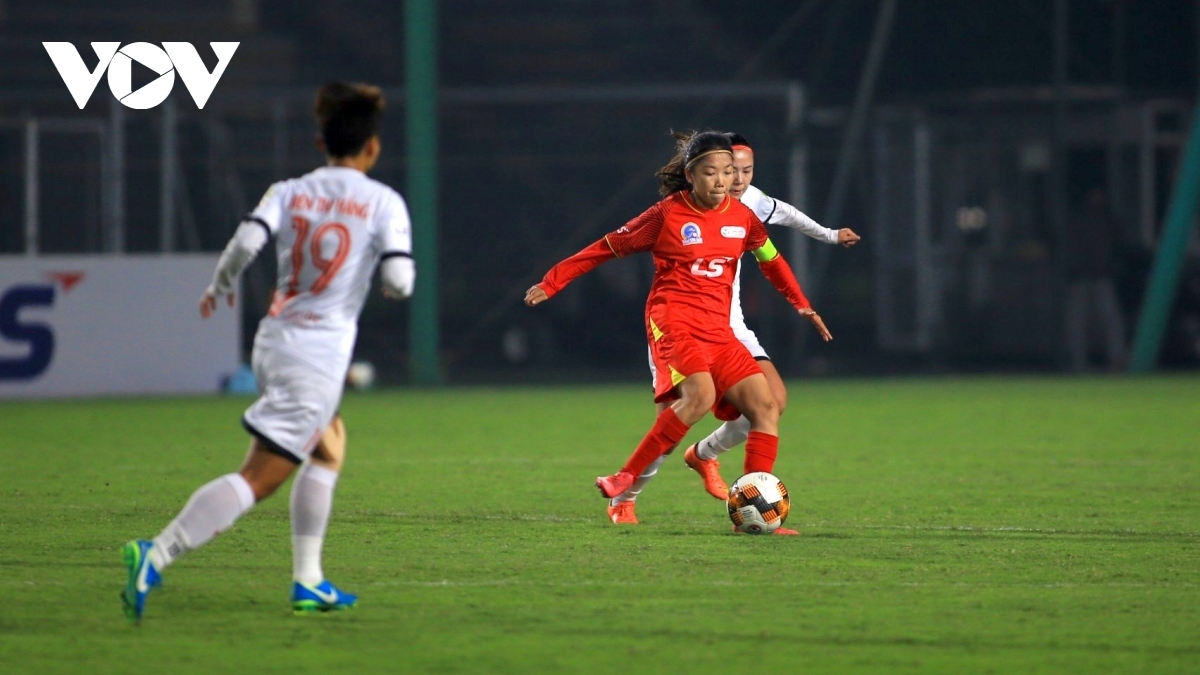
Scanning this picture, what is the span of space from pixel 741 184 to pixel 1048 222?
45.0ft

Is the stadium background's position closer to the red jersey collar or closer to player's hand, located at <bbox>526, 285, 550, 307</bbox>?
the red jersey collar

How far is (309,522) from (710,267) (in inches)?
118

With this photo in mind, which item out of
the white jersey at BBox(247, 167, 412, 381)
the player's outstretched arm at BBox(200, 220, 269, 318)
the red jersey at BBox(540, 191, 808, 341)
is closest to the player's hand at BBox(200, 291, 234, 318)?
the player's outstretched arm at BBox(200, 220, 269, 318)

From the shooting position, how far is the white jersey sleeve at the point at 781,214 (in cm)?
863

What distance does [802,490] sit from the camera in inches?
375

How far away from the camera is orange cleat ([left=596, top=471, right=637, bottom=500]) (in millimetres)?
7891

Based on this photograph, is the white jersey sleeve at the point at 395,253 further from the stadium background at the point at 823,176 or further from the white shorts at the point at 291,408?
the stadium background at the point at 823,176

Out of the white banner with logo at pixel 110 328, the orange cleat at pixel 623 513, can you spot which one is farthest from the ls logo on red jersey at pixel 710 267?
the white banner with logo at pixel 110 328

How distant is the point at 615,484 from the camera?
792 cm

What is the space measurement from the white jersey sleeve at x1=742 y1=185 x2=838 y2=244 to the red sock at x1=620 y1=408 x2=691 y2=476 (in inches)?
50.2

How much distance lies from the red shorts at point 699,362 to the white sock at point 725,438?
449mm

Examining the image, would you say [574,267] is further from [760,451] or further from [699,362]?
[760,451]

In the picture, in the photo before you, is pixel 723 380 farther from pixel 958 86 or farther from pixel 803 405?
pixel 958 86

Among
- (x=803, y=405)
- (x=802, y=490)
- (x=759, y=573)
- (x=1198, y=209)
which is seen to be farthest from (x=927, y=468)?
(x=1198, y=209)
